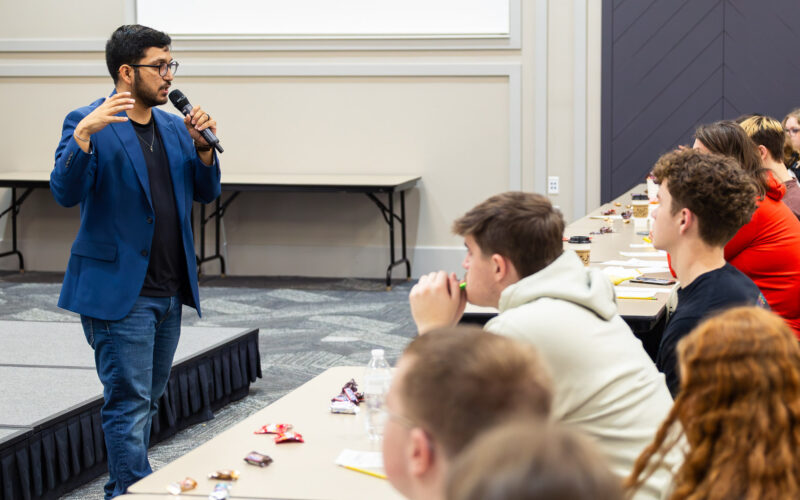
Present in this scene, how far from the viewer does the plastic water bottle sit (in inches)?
84.3

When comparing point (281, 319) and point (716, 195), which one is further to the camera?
point (281, 319)

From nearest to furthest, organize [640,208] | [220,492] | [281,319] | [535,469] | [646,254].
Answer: [535,469] < [220,492] < [646,254] < [640,208] < [281,319]

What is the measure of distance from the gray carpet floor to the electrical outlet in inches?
53.0

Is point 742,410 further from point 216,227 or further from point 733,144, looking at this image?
point 216,227

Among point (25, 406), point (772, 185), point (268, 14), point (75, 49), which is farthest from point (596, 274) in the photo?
point (75, 49)

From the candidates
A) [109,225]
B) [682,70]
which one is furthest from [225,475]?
[682,70]

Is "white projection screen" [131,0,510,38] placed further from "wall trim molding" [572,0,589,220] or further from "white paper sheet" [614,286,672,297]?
"white paper sheet" [614,286,672,297]

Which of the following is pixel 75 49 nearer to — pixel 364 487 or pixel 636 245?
pixel 636 245

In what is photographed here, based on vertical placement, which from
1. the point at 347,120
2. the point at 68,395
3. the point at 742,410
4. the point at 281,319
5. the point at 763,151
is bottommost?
the point at 281,319

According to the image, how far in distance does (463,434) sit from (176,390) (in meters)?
3.19

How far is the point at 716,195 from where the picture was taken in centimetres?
231

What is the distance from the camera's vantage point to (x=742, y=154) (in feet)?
10.8

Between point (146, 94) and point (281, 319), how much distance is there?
342 centimetres

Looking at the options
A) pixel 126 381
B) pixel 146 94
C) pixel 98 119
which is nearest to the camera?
pixel 98 119
